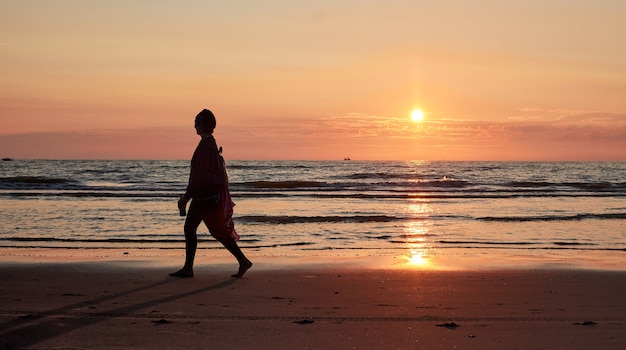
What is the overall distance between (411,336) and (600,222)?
14.1 m

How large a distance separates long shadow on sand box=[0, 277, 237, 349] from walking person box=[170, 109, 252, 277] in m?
1.24

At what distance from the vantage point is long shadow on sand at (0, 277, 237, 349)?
5.17 metres

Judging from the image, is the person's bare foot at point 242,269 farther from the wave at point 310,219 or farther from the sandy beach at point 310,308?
the wave at point 310,219

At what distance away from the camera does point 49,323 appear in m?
5.71

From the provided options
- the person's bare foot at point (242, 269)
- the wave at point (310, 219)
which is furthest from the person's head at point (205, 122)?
the wave at point (310, 219)

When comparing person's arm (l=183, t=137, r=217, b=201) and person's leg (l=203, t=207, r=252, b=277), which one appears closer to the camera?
person's arm (l=183, t=137, r=217, b=201)

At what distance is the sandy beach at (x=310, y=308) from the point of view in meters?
5.30

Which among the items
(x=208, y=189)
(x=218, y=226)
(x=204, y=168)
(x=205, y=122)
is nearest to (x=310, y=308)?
(x=218, y=226)

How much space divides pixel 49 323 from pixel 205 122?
10.3 feet

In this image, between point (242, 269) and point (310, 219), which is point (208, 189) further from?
point (310, 219)

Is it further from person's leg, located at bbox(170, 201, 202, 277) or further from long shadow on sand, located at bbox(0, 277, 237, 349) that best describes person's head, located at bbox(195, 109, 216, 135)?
long shadow on sand, located at bbox(0, 277, 237, 349)

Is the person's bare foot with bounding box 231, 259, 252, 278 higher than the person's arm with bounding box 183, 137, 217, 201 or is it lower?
lower

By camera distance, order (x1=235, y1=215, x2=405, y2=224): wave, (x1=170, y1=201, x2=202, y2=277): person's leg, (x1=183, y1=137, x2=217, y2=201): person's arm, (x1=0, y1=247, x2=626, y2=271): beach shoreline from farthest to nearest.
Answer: (x1=235, y1=215, x2=405, y2=224): wave → (x1=0, y1=247, x2=626, y2=271): beach shoreline → (x1=170, y1=201, x2=202, y2=277): person's leg → (x1=183, y1=137, x2=217, y2=201): person's arm

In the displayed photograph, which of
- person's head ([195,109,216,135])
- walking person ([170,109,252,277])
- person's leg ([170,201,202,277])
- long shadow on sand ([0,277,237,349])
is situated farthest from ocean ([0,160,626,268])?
long shadow on sand ([0,277,237,349])
